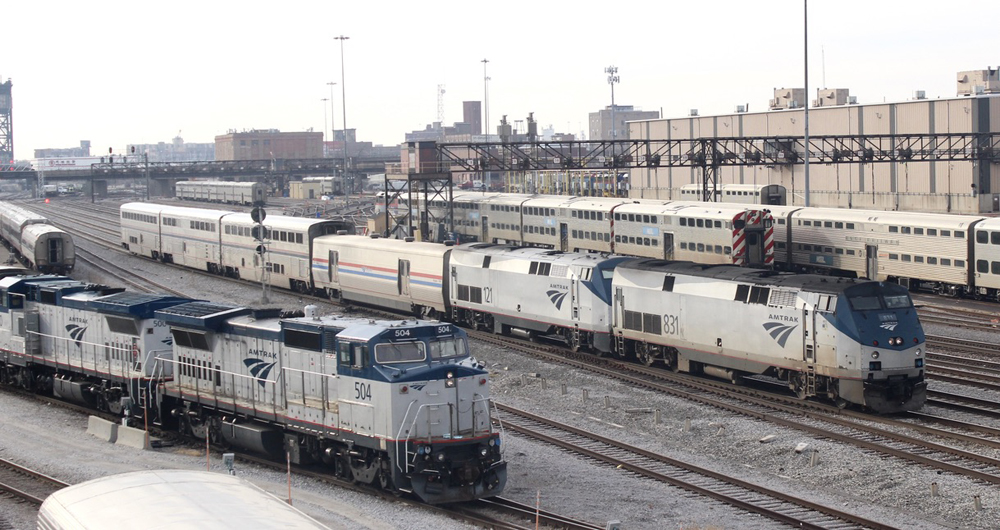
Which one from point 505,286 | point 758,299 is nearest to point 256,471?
point 758,299

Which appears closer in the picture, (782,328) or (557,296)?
(782,328)

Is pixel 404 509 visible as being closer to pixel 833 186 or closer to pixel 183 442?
pixel 183 442

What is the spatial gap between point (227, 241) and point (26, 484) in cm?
3485

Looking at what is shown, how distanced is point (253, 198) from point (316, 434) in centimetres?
9312

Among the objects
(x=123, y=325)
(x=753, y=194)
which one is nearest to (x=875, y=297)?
(x=123, y=325)

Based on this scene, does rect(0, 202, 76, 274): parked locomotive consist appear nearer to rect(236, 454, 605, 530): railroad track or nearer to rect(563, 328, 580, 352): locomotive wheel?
rect(563, 328, 580, 352): locomotive wheel

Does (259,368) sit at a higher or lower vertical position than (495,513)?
higher

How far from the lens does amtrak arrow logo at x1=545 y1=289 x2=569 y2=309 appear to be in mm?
34375

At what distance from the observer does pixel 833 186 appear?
253ft

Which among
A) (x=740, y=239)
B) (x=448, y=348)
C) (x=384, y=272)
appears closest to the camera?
(x=448, y=348)

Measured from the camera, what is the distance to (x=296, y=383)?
21.0m

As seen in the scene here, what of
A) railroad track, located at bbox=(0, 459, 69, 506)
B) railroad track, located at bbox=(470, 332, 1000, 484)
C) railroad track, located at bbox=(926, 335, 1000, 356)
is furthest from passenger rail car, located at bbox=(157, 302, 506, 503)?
railroad track, located at bbox=(926, 335, 1000, 356)

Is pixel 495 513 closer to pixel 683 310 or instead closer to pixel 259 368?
pixel 259 368

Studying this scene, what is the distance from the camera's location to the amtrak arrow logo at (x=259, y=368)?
21.8 m
